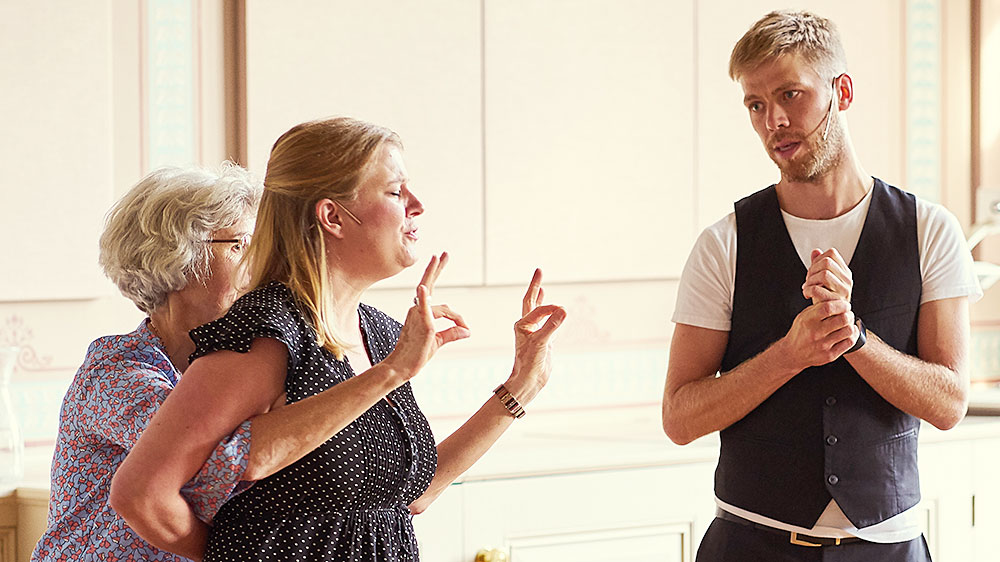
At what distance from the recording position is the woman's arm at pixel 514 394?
180cm

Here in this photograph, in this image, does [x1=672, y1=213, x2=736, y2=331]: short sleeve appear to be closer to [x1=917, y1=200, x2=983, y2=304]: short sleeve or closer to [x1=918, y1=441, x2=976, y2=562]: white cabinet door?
[x1=917, y1=200, x2=983, y2=304]: short sleeve

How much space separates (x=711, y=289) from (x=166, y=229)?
889 mm

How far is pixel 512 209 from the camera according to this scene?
3.27 meters

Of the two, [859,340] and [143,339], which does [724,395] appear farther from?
[143,339]

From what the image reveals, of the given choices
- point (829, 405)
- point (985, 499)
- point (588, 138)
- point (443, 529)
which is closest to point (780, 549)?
point (829, 405)

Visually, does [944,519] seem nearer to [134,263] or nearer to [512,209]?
[512,209]

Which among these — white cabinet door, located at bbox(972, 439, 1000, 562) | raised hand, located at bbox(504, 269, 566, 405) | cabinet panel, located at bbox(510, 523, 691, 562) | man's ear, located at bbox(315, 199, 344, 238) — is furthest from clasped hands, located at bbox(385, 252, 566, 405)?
white cabinet door, located at bbox(972, 439, 1000, 562)

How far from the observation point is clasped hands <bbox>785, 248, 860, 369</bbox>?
1.73 m

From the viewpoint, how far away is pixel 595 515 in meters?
2.85

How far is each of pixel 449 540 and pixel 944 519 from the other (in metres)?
1.36

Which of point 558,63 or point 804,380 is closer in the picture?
point 804,380

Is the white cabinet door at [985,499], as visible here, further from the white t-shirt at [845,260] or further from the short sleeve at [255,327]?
the short sleeve at [255,327]

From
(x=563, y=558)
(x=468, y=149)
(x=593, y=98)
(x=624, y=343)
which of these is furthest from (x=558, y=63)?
(x=563, y=558)

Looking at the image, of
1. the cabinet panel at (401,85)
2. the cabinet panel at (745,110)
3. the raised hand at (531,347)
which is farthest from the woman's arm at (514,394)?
the cabinet panel at (745,110)
